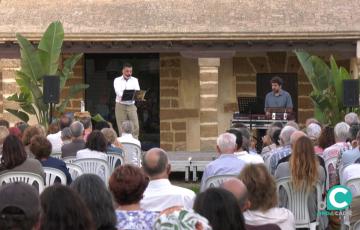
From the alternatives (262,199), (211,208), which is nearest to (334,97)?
(262,199)

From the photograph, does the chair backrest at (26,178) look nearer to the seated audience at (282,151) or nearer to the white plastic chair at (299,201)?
the white plastic chair at (299,201)

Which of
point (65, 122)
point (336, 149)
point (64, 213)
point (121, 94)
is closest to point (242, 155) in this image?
point (336, 149)

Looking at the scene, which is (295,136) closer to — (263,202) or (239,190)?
(263,202)

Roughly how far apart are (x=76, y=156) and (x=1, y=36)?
8956 mm

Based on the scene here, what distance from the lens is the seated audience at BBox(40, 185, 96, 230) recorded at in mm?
4254

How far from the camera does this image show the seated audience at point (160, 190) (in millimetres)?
6246

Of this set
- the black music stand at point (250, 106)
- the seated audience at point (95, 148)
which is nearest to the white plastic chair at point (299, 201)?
the seated audience at point (95, 148)

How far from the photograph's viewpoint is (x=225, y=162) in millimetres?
8047

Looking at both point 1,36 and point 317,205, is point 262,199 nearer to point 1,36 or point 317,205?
point 317,205

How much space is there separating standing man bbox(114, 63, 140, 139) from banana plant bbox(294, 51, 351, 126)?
3.13 m

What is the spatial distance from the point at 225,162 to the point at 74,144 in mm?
2761

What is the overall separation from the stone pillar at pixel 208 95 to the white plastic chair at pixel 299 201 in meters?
10.3

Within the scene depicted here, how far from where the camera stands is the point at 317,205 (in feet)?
25.1

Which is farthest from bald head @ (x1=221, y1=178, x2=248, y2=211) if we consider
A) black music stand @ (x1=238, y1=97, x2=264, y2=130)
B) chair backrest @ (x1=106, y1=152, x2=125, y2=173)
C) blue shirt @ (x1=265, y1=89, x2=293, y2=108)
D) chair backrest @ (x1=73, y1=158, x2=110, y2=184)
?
black music stand @ (x1=238, y1=97, x2=264, y2=130)
